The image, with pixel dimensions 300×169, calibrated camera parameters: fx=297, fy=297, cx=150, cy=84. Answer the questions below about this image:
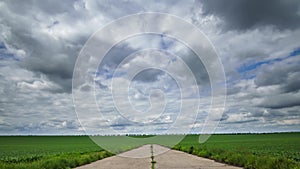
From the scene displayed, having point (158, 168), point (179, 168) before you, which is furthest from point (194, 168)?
point (158, 168)

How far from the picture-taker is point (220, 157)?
61.6 feet

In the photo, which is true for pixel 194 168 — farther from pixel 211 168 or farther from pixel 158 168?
pixel 158 168

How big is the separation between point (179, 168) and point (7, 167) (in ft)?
25.1

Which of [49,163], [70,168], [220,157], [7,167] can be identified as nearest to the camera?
[7,167]

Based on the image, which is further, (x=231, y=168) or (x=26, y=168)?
(x=231, y=168)

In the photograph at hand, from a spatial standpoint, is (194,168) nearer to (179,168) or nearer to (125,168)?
(179,168)

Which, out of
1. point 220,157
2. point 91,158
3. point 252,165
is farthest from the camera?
point 91,158

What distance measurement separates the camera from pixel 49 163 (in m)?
14.6

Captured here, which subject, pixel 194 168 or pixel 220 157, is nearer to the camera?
pixel 194 168

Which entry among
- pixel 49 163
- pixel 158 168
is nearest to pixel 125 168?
pixel 158 168

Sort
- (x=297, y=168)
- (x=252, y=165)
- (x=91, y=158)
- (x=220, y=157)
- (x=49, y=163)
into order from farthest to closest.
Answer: (x=91, y=158) → (x=220, y=157) → (x=49, y=163) → (x=252, y=165) → (x=297, y=168)

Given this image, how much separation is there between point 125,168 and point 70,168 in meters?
3.24

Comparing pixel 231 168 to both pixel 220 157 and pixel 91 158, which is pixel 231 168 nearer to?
pixel 220 157

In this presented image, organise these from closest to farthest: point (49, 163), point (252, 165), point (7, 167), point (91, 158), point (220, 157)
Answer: point (7, 167) < point (252, 165) < point (49, 163) < point (220, 157) < point (91, 158)
